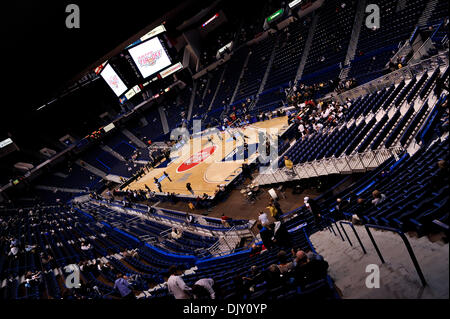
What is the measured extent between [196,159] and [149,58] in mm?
11865

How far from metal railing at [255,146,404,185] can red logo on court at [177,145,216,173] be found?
13.0 m

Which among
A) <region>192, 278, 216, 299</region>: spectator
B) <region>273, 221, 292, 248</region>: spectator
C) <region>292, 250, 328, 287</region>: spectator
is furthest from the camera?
<region>273, 221, 292, 248</region>: spectator

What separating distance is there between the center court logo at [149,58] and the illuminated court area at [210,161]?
10.8 meters

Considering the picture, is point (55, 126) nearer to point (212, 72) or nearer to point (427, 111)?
point (212, 72)

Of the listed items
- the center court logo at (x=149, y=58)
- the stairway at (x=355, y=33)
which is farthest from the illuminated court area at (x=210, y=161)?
the center court logo at (x=149, y=58)

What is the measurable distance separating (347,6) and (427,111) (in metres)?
23.0

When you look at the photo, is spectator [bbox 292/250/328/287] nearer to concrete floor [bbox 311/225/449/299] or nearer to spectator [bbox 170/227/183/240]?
concrete floor [bbox 311/225/449/299]

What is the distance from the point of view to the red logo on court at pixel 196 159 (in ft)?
99.6

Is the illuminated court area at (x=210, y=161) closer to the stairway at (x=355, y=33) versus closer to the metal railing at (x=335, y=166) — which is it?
the metal railing at (x=335, y=166)

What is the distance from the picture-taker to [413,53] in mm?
19156

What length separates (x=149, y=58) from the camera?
99.1ft

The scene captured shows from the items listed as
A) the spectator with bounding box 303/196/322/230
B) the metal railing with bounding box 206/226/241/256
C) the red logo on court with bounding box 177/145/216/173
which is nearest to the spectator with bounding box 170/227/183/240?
the metal railing with bounding box 206/226/241/256

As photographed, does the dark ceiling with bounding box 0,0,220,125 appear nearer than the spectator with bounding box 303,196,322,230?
Yes

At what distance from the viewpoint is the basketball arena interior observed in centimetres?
575
